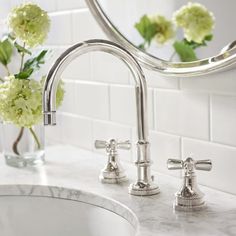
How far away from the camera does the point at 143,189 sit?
111 cm

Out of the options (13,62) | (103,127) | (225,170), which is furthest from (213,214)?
(13,62)

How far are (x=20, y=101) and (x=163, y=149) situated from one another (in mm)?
328

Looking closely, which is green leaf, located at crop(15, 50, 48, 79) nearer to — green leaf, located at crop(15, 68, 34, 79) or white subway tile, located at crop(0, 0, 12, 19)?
green leaf, located at crop(15, 68, 34, 79)

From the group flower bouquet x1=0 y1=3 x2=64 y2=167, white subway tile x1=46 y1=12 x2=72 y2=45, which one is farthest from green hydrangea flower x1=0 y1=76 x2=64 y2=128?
white subway tile x1=46 y1=12 x2=72 y2=45

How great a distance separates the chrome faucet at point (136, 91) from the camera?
1.03m

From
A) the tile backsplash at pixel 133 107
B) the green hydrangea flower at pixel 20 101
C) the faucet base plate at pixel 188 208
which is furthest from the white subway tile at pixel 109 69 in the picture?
the faucet base plate at pixel 188 208

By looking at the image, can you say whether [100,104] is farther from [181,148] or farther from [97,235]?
[97,235]

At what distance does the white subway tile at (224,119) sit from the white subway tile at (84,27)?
0.40 m

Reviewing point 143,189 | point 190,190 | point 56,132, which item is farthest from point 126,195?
point 56,132

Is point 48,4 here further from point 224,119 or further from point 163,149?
point 224,119

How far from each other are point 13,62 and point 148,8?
0.69 metres

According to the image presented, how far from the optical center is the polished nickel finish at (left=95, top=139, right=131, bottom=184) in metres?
1.19

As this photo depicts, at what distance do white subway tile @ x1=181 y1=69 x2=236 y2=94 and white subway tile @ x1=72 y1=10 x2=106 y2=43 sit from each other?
32cm

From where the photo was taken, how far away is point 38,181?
124 centimetres
